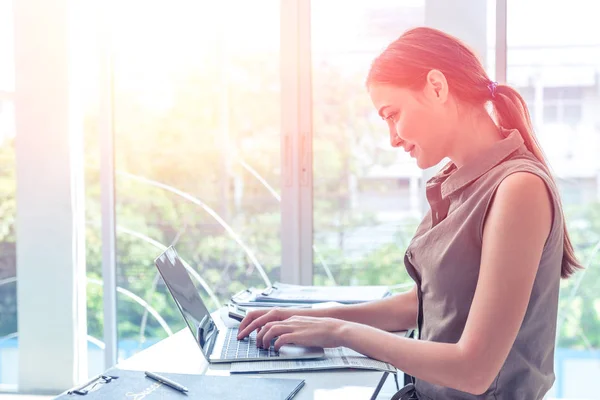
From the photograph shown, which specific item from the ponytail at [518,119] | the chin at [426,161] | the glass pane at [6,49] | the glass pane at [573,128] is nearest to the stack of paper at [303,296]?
the chin at [426,161]

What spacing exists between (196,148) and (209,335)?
201cm

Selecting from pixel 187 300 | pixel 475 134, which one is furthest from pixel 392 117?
pixel 187 300

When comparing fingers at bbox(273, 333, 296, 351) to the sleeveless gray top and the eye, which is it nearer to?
the sleeveless gray top

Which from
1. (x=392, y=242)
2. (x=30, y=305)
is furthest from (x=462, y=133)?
(x=30, y=305)

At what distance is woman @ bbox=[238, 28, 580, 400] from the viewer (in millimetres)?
1065

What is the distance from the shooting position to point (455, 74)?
49.7 inches

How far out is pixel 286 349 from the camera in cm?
132

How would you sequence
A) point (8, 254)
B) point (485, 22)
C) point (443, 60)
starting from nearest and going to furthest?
point (443, 60)
point (485, 22)
point (8, 254)

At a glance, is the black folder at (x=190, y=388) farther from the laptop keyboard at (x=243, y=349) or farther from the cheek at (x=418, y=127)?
the cheek at (x=418, y=127)

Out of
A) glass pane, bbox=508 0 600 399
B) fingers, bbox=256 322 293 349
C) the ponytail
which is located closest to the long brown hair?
the ponytail

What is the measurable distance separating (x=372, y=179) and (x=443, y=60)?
2.01 metres

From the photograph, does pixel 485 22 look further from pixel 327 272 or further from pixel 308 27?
pixel 327 272

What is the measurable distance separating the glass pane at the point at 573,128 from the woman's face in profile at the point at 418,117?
178 centimetres

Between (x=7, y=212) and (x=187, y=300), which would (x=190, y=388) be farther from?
(x=7, y=212)
